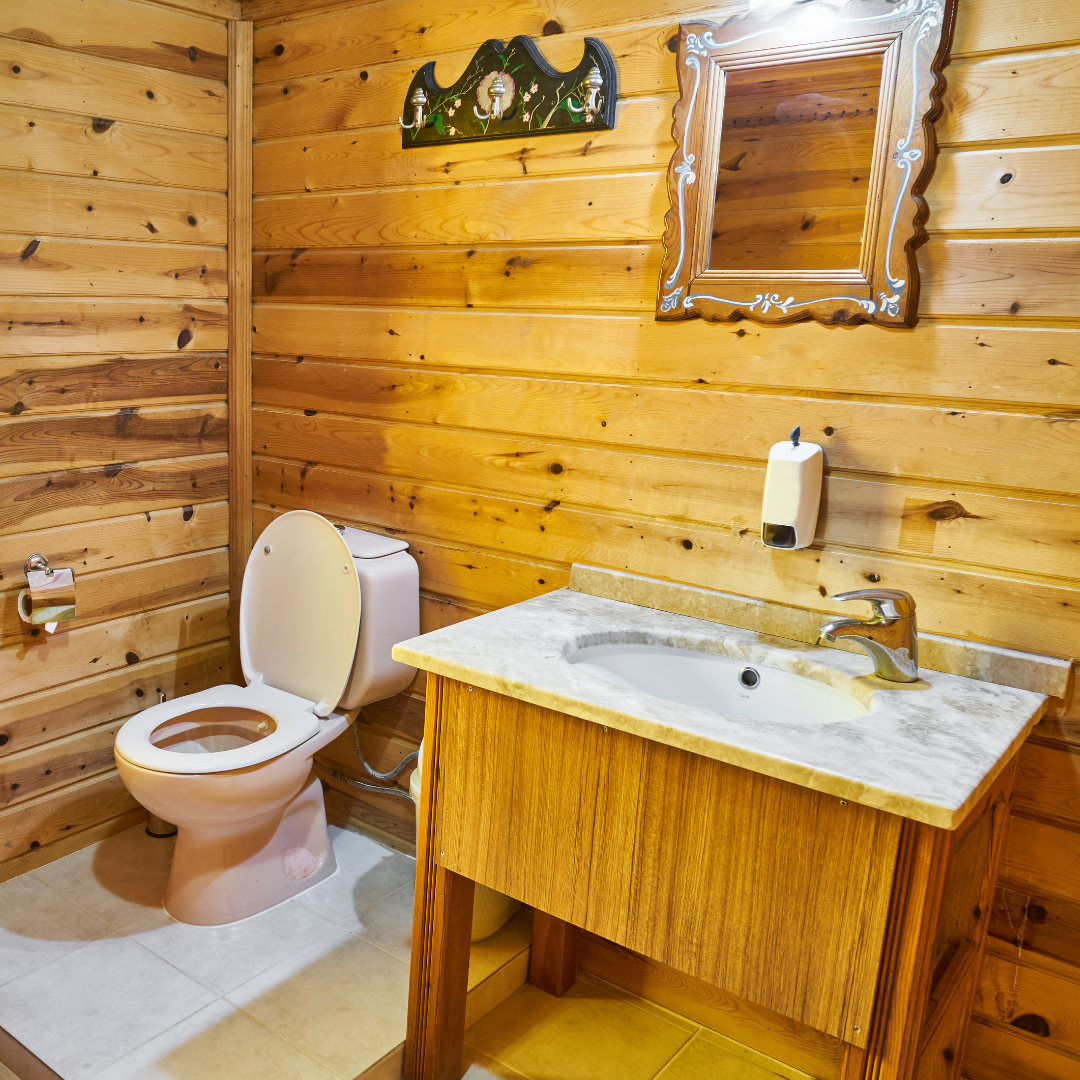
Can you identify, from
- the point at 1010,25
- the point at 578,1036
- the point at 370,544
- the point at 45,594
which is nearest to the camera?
the point at 1010,25

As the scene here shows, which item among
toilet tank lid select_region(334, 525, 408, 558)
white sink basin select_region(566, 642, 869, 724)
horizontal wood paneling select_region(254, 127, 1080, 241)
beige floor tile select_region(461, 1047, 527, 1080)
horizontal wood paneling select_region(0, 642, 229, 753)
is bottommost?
beige floor tile select_region(461, 1047, 527, 1080)

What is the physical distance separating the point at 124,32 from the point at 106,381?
2.47ft

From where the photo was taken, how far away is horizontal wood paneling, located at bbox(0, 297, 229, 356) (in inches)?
79.0

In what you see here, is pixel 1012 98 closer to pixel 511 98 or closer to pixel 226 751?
pixel 511 98

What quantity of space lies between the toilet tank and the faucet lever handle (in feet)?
3.37

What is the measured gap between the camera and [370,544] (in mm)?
2156

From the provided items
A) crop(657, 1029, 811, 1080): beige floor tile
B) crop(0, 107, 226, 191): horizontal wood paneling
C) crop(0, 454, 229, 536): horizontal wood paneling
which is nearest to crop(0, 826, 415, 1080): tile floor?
crop(657, 1029, 811, 1080): beige floor tile

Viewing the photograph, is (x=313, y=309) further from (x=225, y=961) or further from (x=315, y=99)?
(x=225, y=961)

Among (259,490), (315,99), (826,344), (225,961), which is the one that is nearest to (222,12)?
(315,99)

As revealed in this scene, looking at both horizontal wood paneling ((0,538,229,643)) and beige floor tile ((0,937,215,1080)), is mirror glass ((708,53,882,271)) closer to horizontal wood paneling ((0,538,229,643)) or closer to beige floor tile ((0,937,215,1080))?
horizontal wood paneling ((0,538,229,643))

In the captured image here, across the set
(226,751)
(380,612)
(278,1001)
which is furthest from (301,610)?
(278,1001)

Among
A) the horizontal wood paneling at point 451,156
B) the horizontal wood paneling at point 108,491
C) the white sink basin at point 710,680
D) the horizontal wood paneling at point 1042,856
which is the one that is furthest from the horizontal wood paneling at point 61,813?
the horizontal wood paneling at point 1042,856

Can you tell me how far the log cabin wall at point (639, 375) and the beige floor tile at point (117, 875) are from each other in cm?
48

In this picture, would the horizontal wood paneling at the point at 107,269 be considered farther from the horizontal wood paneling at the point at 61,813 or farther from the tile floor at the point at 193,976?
the tile floor at the point at 193,976
